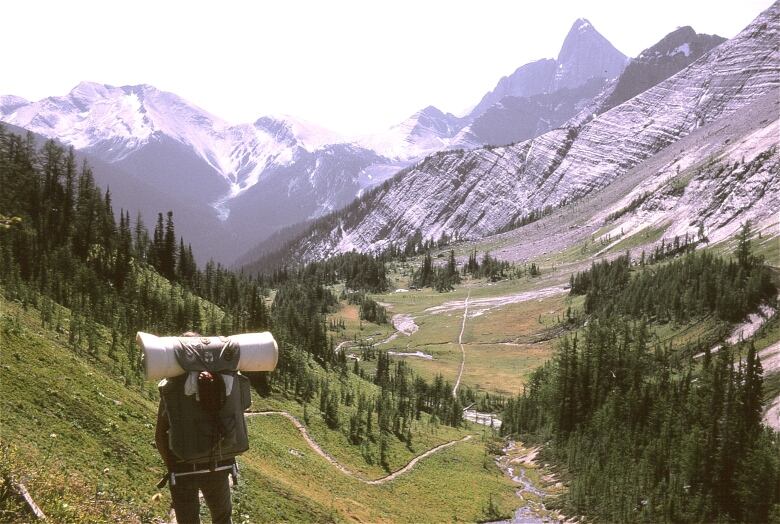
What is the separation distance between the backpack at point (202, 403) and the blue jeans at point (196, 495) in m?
0.37

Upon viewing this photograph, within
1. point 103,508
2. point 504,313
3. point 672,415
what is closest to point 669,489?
point 672,415

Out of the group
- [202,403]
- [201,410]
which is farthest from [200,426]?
[202,403]

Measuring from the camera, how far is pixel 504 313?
19838 cm

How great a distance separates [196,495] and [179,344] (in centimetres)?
292

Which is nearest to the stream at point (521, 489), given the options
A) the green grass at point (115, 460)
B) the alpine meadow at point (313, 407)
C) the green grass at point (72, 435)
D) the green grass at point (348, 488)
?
the alpine meadow at point (313, 407)

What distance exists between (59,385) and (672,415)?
2474 inches

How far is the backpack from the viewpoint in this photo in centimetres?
960

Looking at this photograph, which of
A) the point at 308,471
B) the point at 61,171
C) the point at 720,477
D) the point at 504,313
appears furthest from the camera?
the point at 504,313

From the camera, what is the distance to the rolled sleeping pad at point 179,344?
9266 millimetres

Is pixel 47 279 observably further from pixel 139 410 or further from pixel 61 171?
pixel 61 171

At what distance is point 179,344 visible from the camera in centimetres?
963

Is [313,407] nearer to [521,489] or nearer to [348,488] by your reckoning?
[348,488]

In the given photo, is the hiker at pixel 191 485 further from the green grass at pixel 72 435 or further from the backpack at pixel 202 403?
the green grass at pixel 72 435

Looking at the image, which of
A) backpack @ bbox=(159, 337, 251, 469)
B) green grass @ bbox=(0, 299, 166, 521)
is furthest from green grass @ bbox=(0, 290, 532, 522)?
backpack @ bbox=(159, 337, 251, 469)
